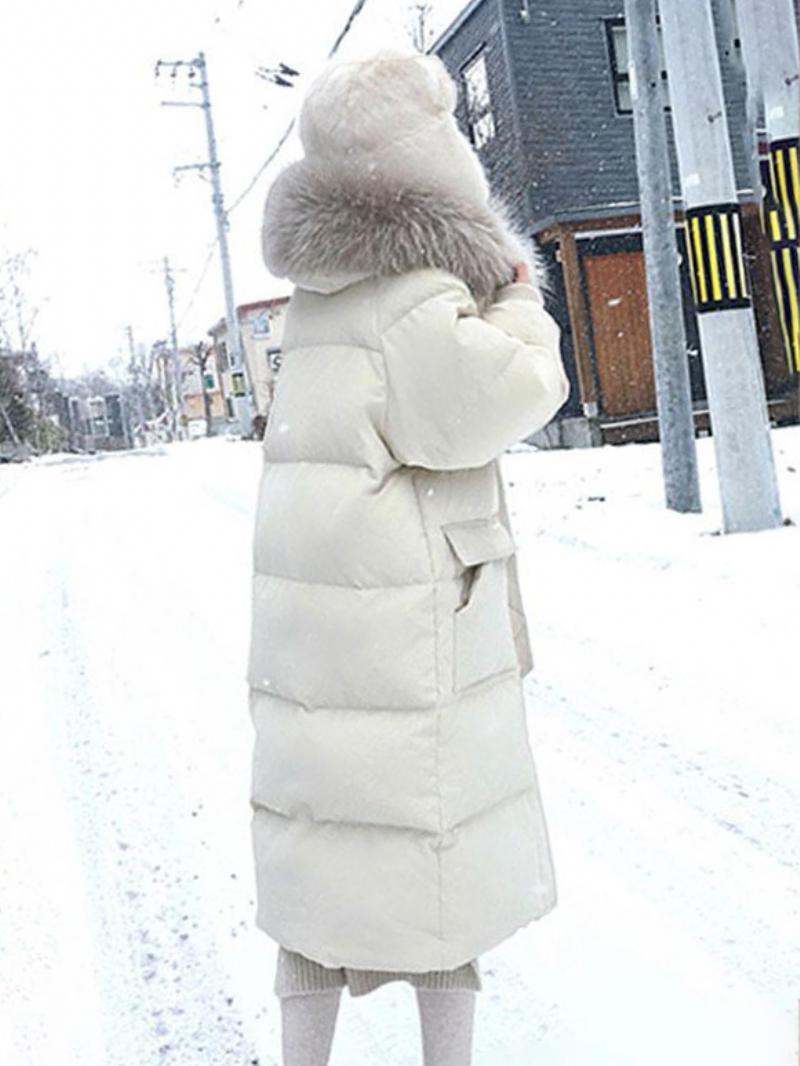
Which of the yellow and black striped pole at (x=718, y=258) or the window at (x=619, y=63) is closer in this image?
the yellow and black striped pole at (x=718, y=258)

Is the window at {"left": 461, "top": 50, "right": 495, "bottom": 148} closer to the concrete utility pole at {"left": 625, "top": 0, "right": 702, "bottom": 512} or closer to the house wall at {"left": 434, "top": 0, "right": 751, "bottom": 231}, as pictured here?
the house wall at {"left": 434, "top": 0, "right": 751, "bottom": 231}

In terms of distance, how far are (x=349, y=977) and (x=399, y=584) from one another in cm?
63

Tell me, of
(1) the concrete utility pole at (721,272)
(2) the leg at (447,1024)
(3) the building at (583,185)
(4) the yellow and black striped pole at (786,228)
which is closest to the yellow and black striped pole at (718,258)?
(1) the concrete utility pole at (721,272)

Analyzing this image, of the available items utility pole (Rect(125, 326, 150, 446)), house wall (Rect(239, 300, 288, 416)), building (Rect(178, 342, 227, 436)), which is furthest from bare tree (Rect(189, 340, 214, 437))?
utility pole (Rect(125, 326, 150, 446))

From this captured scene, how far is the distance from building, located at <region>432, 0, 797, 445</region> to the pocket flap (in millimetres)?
13597

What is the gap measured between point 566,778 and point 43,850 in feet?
5.20

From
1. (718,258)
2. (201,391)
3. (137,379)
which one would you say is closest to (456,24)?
(718,258)

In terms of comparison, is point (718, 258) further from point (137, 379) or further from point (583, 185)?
point (137, 379)

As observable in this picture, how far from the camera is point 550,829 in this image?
9.80 feet

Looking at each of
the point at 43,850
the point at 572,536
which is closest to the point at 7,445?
the point at 572,536

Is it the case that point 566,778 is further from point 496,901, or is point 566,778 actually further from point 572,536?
point 572,536

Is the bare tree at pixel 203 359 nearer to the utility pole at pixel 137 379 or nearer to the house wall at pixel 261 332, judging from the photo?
the house wall at pixel 261 332

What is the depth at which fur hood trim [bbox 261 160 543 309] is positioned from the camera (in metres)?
1.59

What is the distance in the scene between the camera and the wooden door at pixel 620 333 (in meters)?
15.5
